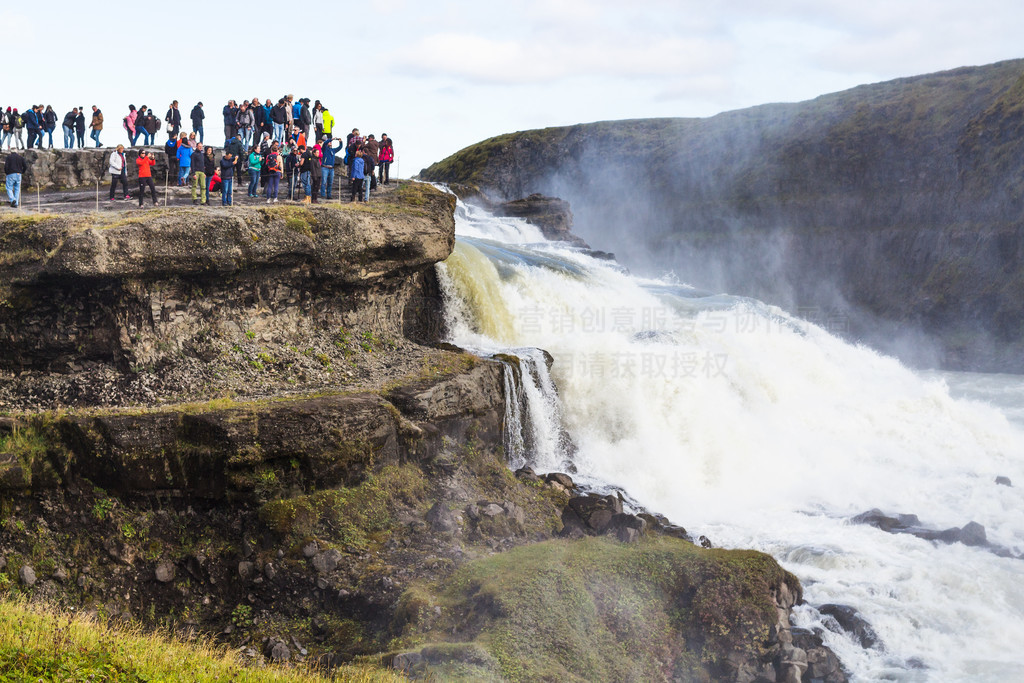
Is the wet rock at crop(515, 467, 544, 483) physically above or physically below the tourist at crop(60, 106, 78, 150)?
below

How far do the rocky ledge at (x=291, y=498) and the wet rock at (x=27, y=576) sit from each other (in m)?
0.05

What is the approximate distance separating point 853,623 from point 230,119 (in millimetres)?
21143

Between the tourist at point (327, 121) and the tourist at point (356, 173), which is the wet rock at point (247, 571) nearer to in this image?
the tourist at point (356, 173)

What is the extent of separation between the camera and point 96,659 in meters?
8.12

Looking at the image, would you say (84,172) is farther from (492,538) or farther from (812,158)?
(812,158)

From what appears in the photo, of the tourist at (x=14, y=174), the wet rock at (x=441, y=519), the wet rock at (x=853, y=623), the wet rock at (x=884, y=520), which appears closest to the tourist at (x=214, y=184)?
the tourist at (x=14, y=174)

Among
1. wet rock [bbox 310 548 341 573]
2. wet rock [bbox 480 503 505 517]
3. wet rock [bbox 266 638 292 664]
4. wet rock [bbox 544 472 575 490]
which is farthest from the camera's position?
wet rock [bbox 544 472 575 490]

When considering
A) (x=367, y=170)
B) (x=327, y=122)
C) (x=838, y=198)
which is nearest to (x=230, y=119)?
(x=327, y=122)

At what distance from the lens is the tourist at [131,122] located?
83.1 ft

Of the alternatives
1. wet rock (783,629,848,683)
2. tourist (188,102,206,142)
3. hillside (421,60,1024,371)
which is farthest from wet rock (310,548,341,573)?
hillside (421,60,1024,371)

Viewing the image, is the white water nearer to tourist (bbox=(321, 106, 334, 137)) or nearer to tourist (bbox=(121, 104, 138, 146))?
tourist (bbox=(321, 106, 334, 137))

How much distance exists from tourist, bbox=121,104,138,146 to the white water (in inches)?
439

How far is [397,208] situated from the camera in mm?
19984

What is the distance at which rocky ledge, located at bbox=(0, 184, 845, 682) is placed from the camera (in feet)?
40.3
